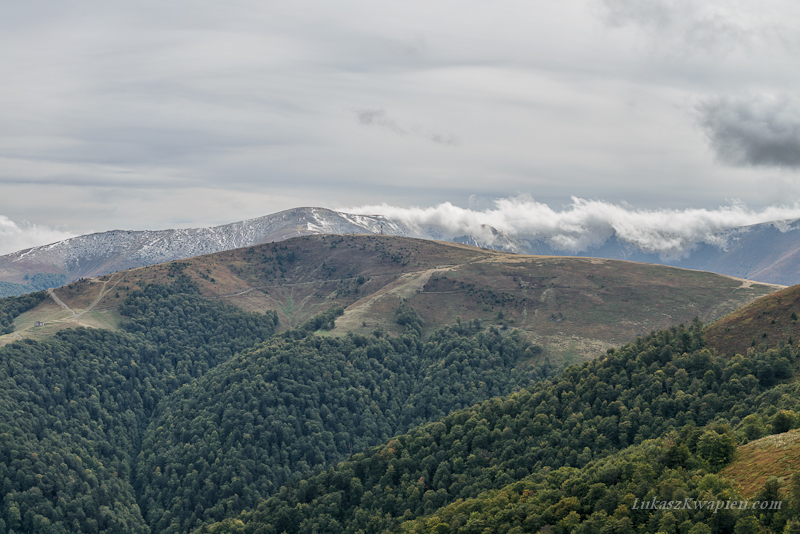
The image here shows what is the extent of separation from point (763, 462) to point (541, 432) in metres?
74.6

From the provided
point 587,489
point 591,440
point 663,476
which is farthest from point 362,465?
point 663,476

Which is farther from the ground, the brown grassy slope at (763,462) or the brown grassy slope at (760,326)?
the brown grassy slope at (760,326)

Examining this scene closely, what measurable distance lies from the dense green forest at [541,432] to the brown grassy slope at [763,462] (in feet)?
90.7

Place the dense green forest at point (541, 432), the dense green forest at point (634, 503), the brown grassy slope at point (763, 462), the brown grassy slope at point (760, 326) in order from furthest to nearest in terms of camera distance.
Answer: the brown grassy slope at point (760, 326)
the dense green forest at point (541, 432)
the brown grassy slope at point (763, 462)
the dense green forest at point (634, 503)

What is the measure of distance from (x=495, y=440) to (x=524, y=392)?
1031 inches

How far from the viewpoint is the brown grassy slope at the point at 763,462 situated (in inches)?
2972

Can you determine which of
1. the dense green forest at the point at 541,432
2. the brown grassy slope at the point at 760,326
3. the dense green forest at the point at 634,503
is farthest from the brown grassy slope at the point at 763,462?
the brown grassy slope at the point at 760,326

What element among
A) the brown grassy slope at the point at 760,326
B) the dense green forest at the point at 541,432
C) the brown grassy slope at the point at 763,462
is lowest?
the dense green forest at the point at 541,432

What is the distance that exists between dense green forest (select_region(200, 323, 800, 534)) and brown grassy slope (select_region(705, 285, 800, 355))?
229 inches

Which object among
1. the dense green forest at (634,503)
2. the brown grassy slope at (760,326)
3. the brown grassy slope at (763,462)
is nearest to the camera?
the dense green forest at (634,503)

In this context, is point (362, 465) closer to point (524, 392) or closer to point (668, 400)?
point (524, 392)

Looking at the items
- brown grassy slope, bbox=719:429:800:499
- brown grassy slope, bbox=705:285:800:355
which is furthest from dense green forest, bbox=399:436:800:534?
brown grassy slope, bbox=705:285:800:355

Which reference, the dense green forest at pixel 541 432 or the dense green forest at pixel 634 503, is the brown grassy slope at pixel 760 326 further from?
the dense green forest at pixel 634 503

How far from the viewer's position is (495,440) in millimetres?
157000
